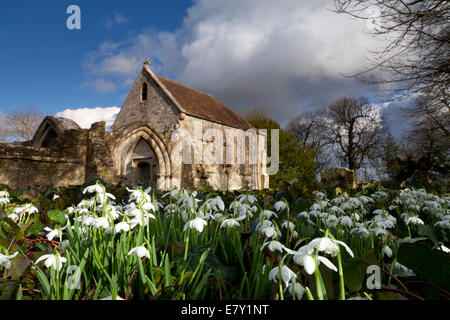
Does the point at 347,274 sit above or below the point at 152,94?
below

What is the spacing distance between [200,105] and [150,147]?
763 cm

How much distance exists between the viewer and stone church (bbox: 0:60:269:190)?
851cm

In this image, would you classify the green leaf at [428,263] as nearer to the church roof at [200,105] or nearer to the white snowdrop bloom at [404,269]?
the white snowdrop bloom at [404,269]

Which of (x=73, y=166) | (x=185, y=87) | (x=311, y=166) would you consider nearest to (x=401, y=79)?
(x=73, y=166)

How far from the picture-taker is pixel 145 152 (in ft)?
53.9

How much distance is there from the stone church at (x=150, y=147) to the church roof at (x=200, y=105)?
0.27 feet

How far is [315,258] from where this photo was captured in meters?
0.86

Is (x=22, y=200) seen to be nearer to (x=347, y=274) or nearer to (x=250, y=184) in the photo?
(x=347, y=274)

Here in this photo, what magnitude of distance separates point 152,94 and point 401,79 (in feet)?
53.4

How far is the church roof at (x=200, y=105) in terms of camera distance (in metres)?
19.7

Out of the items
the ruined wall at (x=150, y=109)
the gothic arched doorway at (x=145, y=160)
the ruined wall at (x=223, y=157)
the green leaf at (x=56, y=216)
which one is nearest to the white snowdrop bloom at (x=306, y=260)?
the green leaf at (x=56, y=216)

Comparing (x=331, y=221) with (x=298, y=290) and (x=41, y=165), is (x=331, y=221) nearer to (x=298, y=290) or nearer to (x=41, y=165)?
(x=298, y=290)

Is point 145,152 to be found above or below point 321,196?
above

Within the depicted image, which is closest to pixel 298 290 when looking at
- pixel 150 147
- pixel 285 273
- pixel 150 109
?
pixel 285 273
